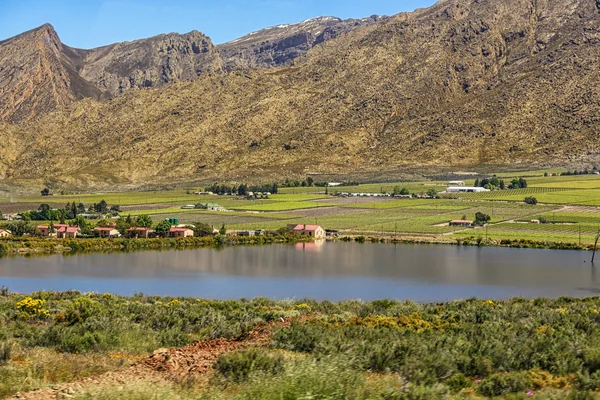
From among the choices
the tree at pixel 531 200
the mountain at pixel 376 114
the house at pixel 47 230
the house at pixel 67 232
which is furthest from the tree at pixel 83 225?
the mountain at pixel 376 114

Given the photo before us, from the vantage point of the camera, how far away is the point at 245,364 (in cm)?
951

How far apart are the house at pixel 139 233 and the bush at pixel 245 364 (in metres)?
54.3

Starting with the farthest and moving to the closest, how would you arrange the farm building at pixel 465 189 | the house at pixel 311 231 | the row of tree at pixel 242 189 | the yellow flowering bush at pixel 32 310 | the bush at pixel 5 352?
1. the row of tree at pixel 242 189
2. the farm building at pixel 465 189
3. the house at pixel 311 231
4. the yellow flowering bush at pixel 32 310
5. the bush at pixel 5 352

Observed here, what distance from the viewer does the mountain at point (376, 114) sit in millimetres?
140000

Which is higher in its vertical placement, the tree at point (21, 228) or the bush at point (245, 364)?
the bush at point (245, 364)

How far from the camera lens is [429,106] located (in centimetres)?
15925

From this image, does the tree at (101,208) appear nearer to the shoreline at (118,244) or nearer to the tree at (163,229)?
the tree at (163,229)

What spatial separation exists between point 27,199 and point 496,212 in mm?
69425

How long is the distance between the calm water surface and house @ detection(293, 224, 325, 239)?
662cm

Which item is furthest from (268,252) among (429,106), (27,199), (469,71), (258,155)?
(469,71)

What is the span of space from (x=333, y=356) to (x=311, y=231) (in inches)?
2108

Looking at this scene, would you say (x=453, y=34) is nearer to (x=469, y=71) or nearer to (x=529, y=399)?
Answer: (x=469, y=71)

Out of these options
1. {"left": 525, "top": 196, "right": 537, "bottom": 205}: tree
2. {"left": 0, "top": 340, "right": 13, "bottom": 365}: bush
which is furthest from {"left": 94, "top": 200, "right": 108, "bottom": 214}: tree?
{"left": 0, "top": 340, "right": 13, "bottom": 365}: bush

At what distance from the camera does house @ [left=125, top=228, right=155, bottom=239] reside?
62719 mm
